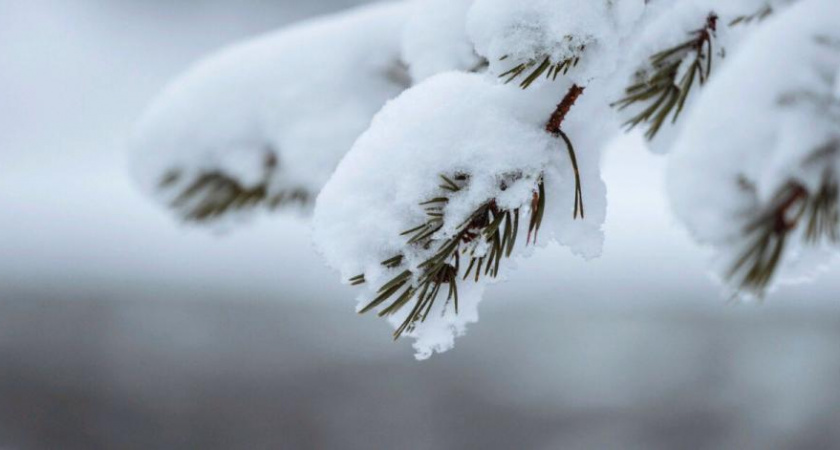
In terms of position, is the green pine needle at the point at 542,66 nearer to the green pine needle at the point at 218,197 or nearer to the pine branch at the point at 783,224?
the pine branch at the point at 783,224

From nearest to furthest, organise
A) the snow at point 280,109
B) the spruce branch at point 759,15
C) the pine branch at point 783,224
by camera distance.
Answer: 1. the pine branch at point 783,224
2. the spruce branch at point 759,15
3. the snow at point 280,109

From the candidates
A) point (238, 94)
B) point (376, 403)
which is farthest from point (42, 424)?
point (238, 94)

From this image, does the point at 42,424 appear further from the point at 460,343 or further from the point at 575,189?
the point at 575,189

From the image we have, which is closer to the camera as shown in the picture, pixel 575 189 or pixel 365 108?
pixel 575 189

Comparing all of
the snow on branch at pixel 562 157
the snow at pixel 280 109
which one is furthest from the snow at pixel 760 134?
the snow at pixel 280 109

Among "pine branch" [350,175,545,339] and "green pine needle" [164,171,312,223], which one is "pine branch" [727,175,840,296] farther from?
"green pine needle" [164,171,312,223]

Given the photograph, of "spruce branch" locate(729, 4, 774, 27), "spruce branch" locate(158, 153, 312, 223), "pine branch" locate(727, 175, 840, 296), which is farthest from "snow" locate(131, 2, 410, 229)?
"pine branch" locate(727, 175, 840, 296)
